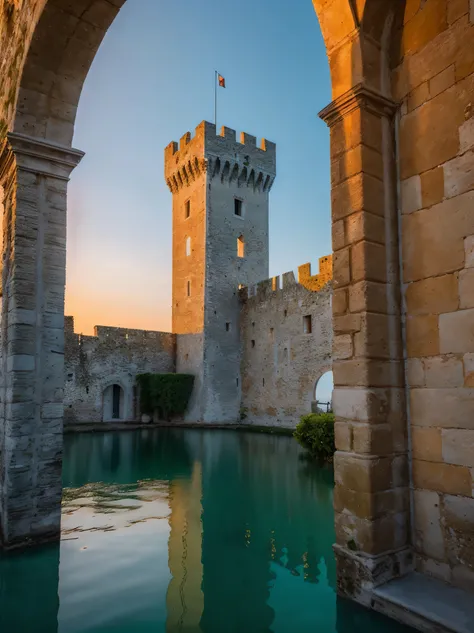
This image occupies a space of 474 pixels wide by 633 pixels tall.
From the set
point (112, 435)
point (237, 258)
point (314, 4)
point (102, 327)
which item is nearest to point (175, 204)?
point (237, 258)

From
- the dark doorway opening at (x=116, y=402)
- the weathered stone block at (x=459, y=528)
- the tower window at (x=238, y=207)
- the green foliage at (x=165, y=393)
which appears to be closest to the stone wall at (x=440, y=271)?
the weathered stone block at (x=459, y=528)

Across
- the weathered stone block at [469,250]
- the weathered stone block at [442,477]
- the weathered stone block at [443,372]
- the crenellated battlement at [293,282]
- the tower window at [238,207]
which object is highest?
the tower window at [238,207]

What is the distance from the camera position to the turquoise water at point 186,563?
3.03 metres

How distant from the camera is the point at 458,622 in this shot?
7.70 ft

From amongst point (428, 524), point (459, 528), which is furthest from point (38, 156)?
point (459, 528)

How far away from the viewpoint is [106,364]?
2109cm

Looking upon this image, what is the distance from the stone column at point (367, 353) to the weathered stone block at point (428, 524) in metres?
0.07

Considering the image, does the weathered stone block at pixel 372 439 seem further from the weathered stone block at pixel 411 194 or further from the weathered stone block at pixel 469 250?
the weathered stone block at pixel 411 194

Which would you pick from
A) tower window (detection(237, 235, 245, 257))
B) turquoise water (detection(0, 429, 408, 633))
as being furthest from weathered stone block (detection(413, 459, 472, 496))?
tower window (detection(237, 235, 245, 257))

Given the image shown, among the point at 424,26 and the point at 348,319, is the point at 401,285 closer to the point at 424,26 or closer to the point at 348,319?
the point at 348,319

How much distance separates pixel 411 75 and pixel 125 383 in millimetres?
19932

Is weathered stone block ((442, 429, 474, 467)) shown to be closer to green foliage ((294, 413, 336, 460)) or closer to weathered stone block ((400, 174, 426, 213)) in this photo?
weathered stone block ((400, 174, 426, 213))

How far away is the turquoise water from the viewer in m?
3.03

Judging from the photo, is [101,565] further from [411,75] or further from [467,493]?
[411,75]
